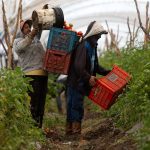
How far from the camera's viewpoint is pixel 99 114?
400 inches

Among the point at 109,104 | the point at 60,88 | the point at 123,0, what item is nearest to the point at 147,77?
the point at 109,104

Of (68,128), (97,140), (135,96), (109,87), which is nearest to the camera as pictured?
(135,96)

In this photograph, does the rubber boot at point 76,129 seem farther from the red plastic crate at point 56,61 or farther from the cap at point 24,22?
the cap at point 24,22

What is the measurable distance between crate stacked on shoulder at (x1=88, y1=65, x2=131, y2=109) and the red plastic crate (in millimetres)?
505

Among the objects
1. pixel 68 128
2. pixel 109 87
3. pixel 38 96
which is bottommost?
pixel 68 128

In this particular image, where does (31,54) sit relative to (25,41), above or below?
below

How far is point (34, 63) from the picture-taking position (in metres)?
7.49

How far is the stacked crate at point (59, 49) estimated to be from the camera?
7.40m

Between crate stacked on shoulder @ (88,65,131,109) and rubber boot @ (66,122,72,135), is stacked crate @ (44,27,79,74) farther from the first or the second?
rubber boot @ (66,122,72,135)

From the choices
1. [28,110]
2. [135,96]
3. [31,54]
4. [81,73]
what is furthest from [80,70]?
[28,110]

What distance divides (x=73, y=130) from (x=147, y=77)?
1.60 metres

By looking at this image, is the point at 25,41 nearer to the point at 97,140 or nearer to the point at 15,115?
the point at 97,140

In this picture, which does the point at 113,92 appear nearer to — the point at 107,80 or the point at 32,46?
the point at 107,80

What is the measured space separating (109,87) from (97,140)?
27.8 inches
